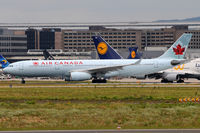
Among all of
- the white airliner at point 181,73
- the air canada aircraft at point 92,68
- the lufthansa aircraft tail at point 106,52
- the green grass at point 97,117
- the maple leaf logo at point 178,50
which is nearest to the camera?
the green grass at point 97,117

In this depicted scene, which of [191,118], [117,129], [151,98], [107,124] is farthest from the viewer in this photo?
[151,98]

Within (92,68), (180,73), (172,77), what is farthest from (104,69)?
(180,73)

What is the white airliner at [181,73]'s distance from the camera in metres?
84.0

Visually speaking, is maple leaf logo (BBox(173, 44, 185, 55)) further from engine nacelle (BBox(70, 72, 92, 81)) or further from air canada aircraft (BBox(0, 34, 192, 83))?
engine nacelle (BBox(70, 72, 92, 81))

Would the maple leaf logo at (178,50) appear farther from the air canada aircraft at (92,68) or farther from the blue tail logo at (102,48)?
the blue tail logo at (102,48)

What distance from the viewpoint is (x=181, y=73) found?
84188mm

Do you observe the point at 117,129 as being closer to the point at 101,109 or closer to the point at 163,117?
the point at 163,117

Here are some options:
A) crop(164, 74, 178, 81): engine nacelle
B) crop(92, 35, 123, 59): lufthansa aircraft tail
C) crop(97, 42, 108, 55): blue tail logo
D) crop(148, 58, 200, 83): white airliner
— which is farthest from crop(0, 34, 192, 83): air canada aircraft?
crop(97, 42, 108, 55): blue tail logo

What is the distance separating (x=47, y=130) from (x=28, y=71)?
54.3 metres

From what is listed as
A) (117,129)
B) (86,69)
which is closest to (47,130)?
(117,129)

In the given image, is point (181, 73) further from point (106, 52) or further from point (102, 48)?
point (102, 48)

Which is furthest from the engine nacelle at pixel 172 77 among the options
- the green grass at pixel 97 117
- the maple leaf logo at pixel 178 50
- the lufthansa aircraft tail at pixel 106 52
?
the green grass at pixel 97 117

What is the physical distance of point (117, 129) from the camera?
27656mm

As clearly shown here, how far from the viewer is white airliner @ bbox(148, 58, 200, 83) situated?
84037 millimetres
